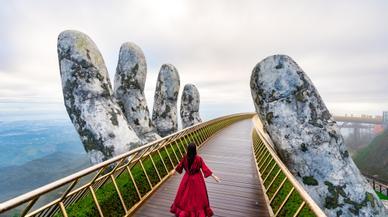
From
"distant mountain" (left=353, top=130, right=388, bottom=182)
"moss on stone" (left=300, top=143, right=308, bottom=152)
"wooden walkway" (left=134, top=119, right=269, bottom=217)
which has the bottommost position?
"distant mountain" (left=353, top=130, right=388, bottom=182)

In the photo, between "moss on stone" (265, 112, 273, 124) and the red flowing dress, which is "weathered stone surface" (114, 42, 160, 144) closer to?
"moss on stone" (265, 112, 273, 124)

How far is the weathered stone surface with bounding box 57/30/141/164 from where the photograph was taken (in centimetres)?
1456

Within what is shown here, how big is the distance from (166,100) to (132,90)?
18.9 feet

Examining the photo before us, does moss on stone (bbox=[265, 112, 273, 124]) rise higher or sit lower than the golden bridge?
higher

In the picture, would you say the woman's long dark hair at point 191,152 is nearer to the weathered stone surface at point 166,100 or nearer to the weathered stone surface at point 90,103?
the weathered stone surface at point 90,103

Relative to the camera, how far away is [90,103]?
15039 mm

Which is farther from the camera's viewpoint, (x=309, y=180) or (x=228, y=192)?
(x=309, y=180)

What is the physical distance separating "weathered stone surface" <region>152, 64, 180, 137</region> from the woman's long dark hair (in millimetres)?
20169

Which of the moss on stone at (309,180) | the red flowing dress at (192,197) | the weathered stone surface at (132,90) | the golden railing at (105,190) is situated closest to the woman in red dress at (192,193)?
the red flowing dress at (192,197)

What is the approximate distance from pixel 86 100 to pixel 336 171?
41.2 ft

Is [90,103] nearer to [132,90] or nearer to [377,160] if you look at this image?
[132,90]

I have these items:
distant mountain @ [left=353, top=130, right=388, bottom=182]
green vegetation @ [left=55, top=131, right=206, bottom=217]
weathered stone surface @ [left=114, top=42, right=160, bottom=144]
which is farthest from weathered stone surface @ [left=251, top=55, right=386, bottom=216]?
distant mountain @ [left=353, top=130, right=388, bottom=182]

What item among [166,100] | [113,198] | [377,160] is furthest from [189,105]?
[377,160]

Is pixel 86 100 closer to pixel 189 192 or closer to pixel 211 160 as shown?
pixel 211 160
